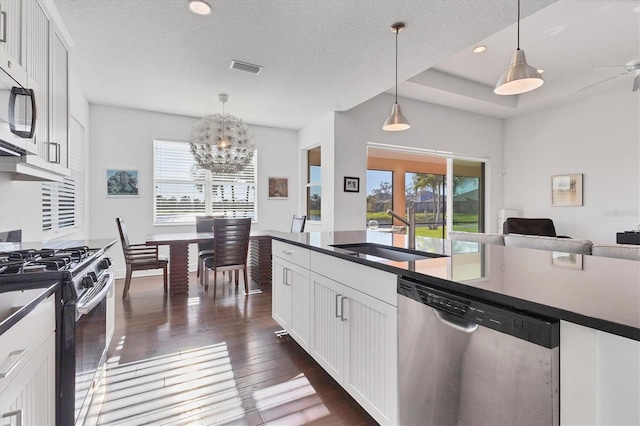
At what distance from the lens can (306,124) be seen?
5758 millimetres

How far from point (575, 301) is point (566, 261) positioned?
27.2 inches

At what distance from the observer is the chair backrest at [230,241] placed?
12.0ft

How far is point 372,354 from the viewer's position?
57.0 inches

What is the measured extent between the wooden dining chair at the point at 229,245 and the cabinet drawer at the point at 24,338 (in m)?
2.52

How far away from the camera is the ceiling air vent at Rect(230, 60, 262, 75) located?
3.25 m

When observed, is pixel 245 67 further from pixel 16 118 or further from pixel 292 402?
pixel 292 402

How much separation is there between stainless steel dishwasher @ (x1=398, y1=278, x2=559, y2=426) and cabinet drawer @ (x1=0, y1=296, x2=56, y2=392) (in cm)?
128

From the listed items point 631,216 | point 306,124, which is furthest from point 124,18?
point 631,216

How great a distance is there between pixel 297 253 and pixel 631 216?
5635mm

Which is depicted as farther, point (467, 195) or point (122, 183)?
point (467, 195)

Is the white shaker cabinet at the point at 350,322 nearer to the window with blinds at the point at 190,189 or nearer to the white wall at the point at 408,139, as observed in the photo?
the white wall at the point at 408,139

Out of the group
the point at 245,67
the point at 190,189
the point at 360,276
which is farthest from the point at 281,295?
the point at 190,189

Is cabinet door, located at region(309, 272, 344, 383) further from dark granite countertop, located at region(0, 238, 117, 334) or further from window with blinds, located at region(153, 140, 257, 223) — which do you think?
window with blinds, located at region(153, 140, 257, 223)

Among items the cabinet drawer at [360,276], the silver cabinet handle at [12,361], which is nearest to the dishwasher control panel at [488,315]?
the cabinet drawer at [360,276]
